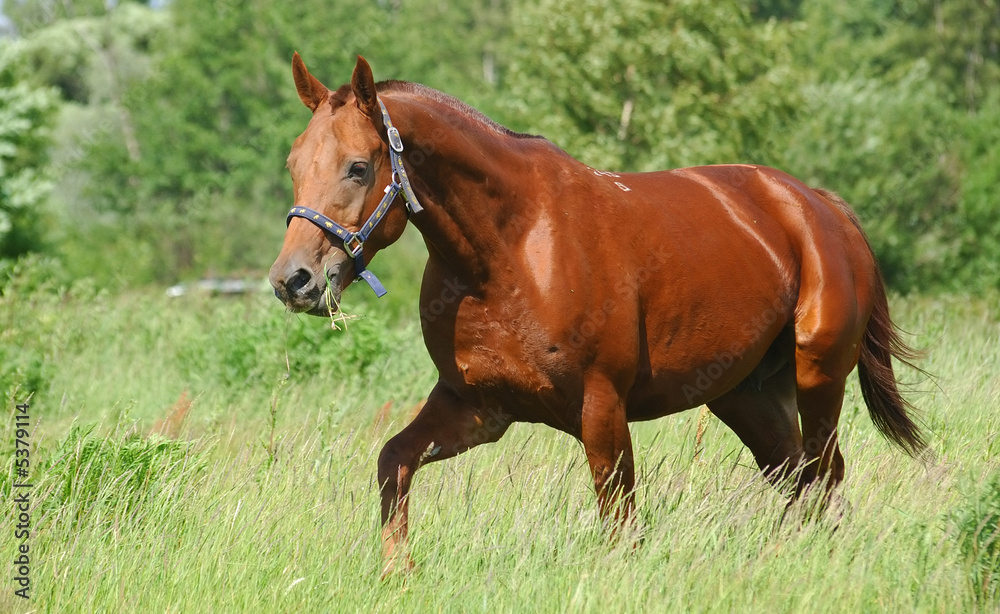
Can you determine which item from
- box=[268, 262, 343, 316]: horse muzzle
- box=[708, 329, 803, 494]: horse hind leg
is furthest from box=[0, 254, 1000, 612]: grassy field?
box=[268, 262, 343, 316]: horse muzzle

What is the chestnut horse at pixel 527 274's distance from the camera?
391cm

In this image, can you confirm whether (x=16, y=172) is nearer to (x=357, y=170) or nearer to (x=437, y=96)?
(x=437, y=96)

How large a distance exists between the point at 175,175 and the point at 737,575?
4030cm

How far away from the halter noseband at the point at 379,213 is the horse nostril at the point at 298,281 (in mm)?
187

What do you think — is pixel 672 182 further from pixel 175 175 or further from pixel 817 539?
pixel 175 175

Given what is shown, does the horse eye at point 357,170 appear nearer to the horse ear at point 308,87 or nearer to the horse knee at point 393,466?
the horse ear at point 308,87

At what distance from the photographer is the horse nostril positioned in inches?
145

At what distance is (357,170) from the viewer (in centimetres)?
390

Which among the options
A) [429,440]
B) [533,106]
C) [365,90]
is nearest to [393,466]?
[429,440]

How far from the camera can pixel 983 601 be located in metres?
3.69

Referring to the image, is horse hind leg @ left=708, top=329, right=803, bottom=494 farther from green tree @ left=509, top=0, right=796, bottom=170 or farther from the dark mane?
green tree @ left=509, top=0, right=796, bottom=170

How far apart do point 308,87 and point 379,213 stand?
64cm

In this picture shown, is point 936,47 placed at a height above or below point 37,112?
below

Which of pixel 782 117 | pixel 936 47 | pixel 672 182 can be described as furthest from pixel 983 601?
pixel 936 47
